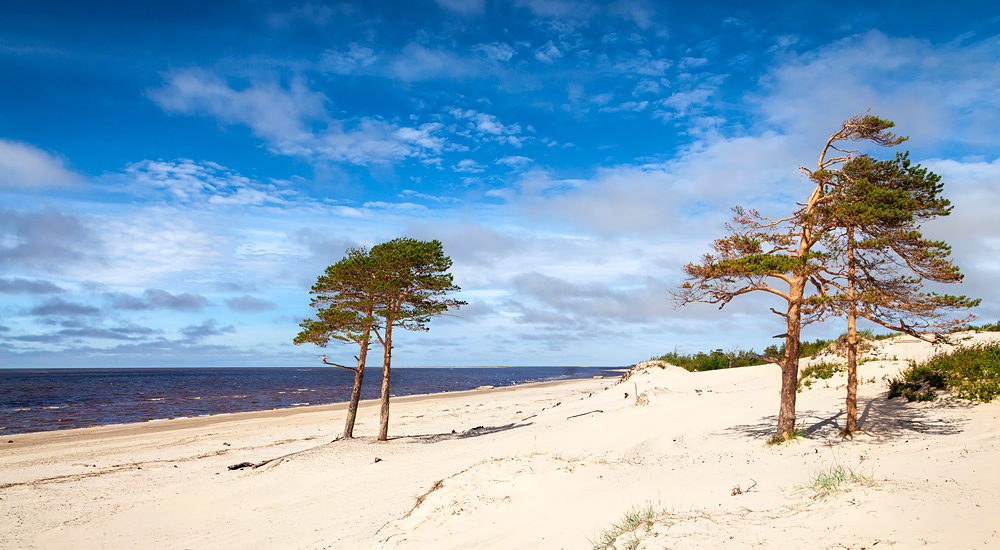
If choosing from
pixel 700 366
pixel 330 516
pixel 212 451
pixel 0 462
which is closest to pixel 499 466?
pixel 330 516

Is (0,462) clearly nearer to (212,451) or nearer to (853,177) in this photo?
(212,451)

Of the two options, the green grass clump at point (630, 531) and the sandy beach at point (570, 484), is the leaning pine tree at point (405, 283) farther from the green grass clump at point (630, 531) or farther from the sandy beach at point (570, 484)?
the green grass clump at point (630, 531)

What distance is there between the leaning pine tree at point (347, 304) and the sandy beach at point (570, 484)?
14.0 ft

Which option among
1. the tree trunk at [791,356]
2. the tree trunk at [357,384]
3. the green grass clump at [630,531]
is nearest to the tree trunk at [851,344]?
the tree trunk at [791,356]

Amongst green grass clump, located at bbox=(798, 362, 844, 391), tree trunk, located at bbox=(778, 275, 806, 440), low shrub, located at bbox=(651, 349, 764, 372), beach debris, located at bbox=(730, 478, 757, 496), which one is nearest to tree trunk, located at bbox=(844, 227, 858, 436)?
tree trunk, located at bbox=(778, 275, 806, 440)

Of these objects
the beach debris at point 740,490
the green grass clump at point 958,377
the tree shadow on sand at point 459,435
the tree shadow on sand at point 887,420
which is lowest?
the tree shadow on sand at point 459,435

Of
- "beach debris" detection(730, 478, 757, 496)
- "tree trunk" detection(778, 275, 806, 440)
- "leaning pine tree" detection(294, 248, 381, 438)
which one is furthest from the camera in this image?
"leaning pine tree" detection(294, 248, 381, 438)

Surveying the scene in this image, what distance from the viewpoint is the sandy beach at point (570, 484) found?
20.4 feet

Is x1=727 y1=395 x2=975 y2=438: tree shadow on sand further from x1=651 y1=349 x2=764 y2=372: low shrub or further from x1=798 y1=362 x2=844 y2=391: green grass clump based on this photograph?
x1=651 y1=349 x2=764 y2=372: low shrub

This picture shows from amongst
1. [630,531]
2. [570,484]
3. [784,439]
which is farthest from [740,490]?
[784,439]

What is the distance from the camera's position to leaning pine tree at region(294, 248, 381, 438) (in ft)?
62.9

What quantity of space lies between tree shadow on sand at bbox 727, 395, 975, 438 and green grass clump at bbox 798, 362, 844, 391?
16.9 feet

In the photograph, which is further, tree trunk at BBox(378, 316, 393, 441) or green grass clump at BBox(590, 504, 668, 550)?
tree trunk at BBox(378, 316, 393, 441)

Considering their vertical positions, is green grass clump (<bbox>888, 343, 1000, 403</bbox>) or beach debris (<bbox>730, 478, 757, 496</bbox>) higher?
green grass clump (<bbox>888, 343, 1000, 403</bbox>)
